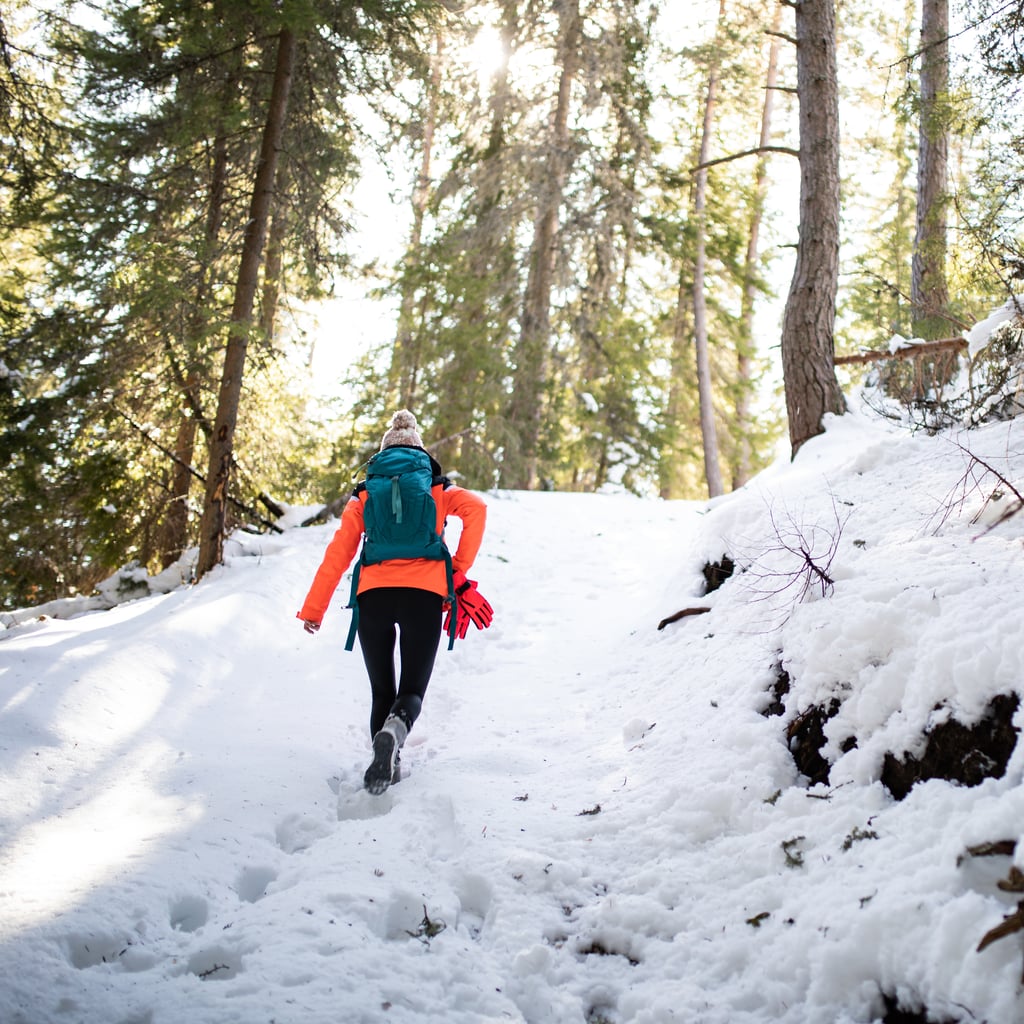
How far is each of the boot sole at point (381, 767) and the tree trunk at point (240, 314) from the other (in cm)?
469

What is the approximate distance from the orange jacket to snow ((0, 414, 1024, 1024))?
3.23 feet

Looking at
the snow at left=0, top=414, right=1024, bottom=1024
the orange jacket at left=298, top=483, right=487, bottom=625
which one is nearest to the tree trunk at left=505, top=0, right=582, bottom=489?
the snow at left=0, top=414, right=1024, bottom=1024

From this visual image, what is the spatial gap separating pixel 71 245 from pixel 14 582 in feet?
15.1

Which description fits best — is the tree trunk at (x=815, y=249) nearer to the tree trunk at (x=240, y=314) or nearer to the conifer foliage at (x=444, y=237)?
the conifer foliage at (x=444, y=237)

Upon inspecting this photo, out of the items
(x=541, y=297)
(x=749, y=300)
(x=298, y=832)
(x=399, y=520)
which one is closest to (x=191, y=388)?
(x=399, y=520)

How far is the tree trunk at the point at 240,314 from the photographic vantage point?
294 inches

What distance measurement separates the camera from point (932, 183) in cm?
961

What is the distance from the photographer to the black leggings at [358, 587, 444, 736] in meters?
3.89

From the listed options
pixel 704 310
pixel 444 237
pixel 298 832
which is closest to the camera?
pixel 298 832

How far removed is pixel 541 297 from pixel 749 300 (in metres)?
6.80

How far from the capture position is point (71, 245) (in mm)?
8367

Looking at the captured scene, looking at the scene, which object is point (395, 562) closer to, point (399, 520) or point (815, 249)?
point (399, 520)

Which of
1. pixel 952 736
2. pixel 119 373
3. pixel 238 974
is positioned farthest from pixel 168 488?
pixel 952 736

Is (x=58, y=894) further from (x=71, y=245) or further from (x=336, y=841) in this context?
(x=71, y=245)
